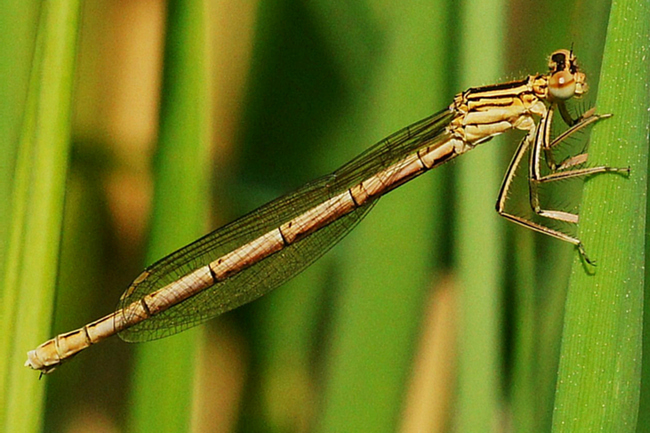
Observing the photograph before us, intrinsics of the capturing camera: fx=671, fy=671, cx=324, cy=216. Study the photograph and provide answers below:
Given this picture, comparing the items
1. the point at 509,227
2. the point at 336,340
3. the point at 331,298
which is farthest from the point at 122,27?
the point at 509,227

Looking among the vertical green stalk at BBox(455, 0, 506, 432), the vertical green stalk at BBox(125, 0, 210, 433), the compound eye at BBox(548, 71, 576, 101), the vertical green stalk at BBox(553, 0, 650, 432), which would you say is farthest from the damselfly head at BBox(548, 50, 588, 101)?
the vertical green stalk at BBox(125, 0, 210, 433)

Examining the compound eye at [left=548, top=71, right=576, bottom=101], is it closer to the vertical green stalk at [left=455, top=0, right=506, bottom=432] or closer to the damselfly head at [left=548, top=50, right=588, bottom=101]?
the damselfly head at [left=548, top=50, right=588, bottom=101]

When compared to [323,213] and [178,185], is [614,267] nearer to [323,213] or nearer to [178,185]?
[178,185]

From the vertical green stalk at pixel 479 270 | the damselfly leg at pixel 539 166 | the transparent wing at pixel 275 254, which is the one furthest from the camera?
the transparent wing at pixel 275 254

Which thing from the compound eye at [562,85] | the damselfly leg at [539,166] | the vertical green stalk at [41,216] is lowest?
the vertical green stalk at [41,216]

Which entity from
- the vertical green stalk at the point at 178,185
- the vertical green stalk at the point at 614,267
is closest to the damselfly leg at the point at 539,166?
the vertical green stalk at the point at 614,267

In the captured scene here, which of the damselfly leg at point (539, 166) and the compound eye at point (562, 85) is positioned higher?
the compound eye at point (562, 85)

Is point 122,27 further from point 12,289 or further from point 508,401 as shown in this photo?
point 508,401

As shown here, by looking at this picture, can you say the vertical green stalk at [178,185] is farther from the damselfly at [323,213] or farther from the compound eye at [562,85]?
the compound eye at [562,85]
